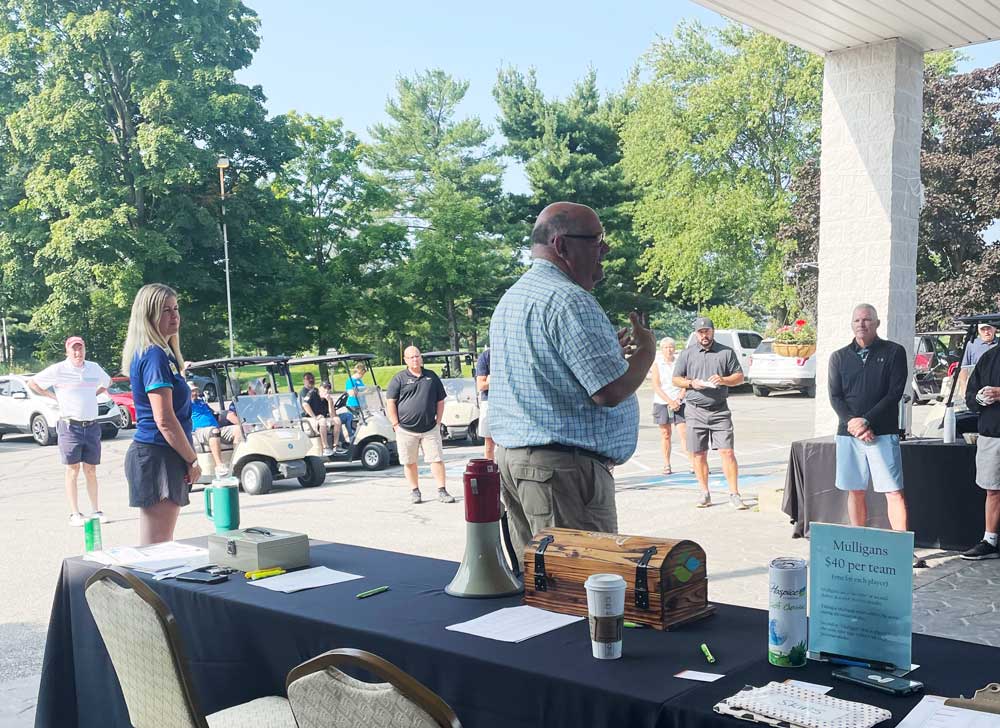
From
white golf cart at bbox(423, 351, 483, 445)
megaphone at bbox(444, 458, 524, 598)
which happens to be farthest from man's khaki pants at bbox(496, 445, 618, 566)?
white golf cart at bbox(423, 351, 483, 445)

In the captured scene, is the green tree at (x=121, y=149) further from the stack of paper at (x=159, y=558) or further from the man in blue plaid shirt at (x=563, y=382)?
the man in blue plaid shirt at (x=563, y=382)

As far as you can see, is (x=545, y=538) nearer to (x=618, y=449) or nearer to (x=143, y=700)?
(x=618, y=449)

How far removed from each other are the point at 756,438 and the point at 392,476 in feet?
21.8

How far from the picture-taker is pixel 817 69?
117ft

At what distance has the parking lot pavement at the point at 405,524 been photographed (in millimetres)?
5969

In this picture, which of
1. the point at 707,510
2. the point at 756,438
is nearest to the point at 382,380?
the point at 756,438

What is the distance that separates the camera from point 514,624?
2633 millimetres

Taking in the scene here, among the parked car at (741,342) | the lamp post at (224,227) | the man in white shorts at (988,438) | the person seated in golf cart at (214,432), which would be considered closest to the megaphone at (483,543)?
the man in white shorts at (988,438)

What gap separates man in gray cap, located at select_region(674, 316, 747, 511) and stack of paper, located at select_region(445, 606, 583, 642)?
6.90 m

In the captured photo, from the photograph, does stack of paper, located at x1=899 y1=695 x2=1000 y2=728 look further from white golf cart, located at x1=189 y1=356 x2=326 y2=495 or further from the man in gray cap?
white golf cart, located at x1=189 y1=356 x2=326 y2=495

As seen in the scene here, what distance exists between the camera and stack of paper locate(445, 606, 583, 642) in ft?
8.33

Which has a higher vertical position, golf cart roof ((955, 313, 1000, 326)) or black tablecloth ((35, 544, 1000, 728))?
golf cart roof ((955, 313, 1000, 326))

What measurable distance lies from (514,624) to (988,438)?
539 cm

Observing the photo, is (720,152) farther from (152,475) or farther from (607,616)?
(607,616)
